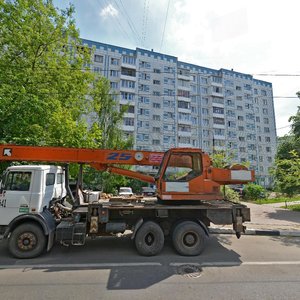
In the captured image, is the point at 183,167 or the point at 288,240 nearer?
the point at 183,167

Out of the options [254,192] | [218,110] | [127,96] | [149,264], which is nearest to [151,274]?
[149,264]

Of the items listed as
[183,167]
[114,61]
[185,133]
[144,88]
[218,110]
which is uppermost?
[114,61]

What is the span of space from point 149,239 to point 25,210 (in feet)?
11.7

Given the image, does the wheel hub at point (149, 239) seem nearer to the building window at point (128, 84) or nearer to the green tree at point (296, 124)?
the green tree at point (296, 124)

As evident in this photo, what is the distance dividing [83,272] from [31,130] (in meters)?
7.04

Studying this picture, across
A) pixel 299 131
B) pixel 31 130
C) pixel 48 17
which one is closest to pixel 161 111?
pixel 299 131

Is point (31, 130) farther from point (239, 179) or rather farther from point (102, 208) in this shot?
point (239, 179)

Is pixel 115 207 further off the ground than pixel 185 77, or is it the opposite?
pixel 185 77

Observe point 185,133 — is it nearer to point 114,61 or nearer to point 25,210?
point 114,61

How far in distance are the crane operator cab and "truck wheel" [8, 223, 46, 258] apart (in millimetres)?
3581

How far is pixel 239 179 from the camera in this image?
6.73m

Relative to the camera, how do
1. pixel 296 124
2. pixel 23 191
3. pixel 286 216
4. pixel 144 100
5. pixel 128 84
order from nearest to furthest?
pixel 23 191 < pixel 286 216 < pixel 296 124 < pixel 128 84 < pixel 144 100

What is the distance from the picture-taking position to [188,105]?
4912 cm

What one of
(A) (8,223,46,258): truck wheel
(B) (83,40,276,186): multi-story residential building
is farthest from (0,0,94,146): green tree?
(B) (83,40,276,186): multi-story residential building
